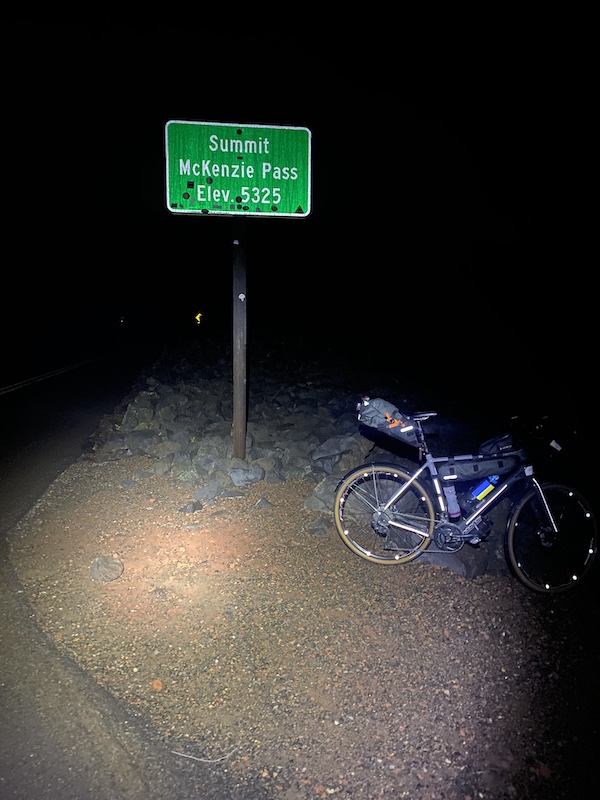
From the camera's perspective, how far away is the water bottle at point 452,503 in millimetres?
4801

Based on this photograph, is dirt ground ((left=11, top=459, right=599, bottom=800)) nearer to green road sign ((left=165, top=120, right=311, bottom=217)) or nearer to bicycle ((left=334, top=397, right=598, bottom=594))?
bicycle ((left=334, top=397, right=598, bottom=594))

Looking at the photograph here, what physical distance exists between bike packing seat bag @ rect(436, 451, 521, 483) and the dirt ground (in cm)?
86

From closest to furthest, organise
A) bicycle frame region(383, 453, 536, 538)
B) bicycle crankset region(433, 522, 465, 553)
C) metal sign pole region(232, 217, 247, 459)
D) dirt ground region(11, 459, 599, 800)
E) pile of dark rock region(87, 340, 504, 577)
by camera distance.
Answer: dirt ground region(11, 459, 599, 800) < bicycle frame region(383, 453, 536, 538) < bicycle crankset region(433, 522, 465, 553) < pile of dark rock region(87, 340, 504, 577) < metal sign pole region(232, 217, 247, 459)

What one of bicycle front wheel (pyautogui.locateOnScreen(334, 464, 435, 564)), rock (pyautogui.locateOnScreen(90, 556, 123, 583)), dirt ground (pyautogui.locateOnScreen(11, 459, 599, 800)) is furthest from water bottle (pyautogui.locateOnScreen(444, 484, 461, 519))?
rock (pyautogui.locateOnScreen(90, 556, 123, 583))

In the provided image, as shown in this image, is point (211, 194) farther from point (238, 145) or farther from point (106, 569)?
point (106, 569)

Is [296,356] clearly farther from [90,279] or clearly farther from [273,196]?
[90,279]

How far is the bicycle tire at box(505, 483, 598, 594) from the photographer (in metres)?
4.56

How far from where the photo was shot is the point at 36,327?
2750 cm

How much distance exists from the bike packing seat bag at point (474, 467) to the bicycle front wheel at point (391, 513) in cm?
27

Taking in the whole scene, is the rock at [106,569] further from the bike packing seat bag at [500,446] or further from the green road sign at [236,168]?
the green road sign at [236,168]

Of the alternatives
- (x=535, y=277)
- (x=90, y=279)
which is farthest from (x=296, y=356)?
(x=90, y=279)

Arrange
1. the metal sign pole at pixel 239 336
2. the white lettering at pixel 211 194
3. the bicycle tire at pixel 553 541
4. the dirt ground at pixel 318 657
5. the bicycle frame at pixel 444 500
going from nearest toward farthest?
the dirt ground at pixel 318 657
the bicycle tire at pixel 553 541
the bicycle frame at pixel 444 500
the white lettering at pixel 211 194
the metal sign pole at pixel 239 336

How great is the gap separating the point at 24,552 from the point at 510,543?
4.38 m

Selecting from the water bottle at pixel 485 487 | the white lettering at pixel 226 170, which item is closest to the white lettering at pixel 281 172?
the white lettering at pixel 226 170
